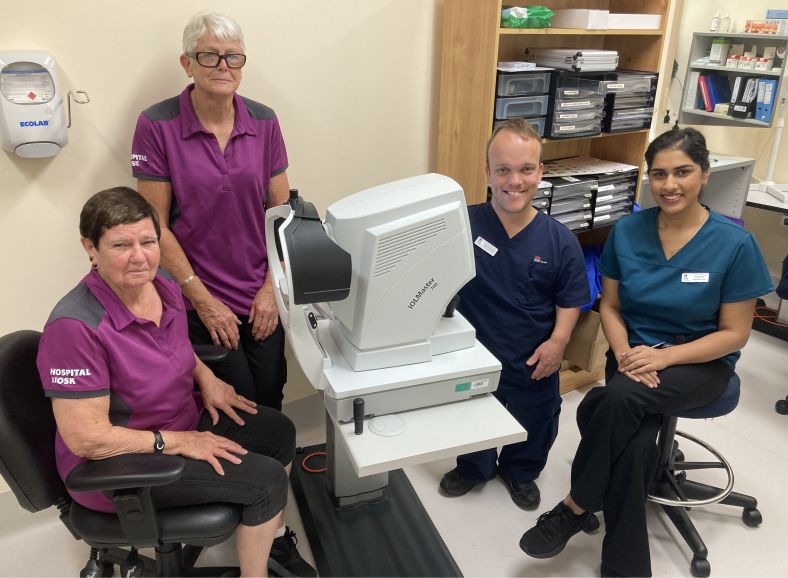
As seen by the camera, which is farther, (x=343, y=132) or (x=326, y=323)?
(x=343, y=132)

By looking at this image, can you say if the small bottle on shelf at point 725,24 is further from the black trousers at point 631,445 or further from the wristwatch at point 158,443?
the wristwatch at point 158,443

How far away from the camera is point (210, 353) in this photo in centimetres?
173

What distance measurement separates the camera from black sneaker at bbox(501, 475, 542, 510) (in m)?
2.17

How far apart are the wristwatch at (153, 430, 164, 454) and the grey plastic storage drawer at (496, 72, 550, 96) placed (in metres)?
1.63

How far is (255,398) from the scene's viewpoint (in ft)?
→ 6.65

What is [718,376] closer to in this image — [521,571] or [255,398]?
[521,571]

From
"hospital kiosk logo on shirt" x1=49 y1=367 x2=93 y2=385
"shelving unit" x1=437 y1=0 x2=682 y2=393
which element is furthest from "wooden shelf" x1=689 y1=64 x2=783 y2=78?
"hospital kiosk logo on shirt" x1=49 y1=367 x2=93 y2=385

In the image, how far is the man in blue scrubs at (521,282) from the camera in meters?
1.75

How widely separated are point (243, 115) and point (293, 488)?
1288 millimetres

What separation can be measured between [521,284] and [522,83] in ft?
2.84

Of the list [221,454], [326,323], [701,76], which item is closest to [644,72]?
[701,76]

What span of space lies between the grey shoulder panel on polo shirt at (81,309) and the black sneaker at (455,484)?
4.60 ft

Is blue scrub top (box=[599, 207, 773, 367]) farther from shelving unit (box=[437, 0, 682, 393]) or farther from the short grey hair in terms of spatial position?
the short grey hair

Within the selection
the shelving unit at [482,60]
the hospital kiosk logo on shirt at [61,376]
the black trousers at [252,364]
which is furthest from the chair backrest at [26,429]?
the shelving unit at [482,60]
